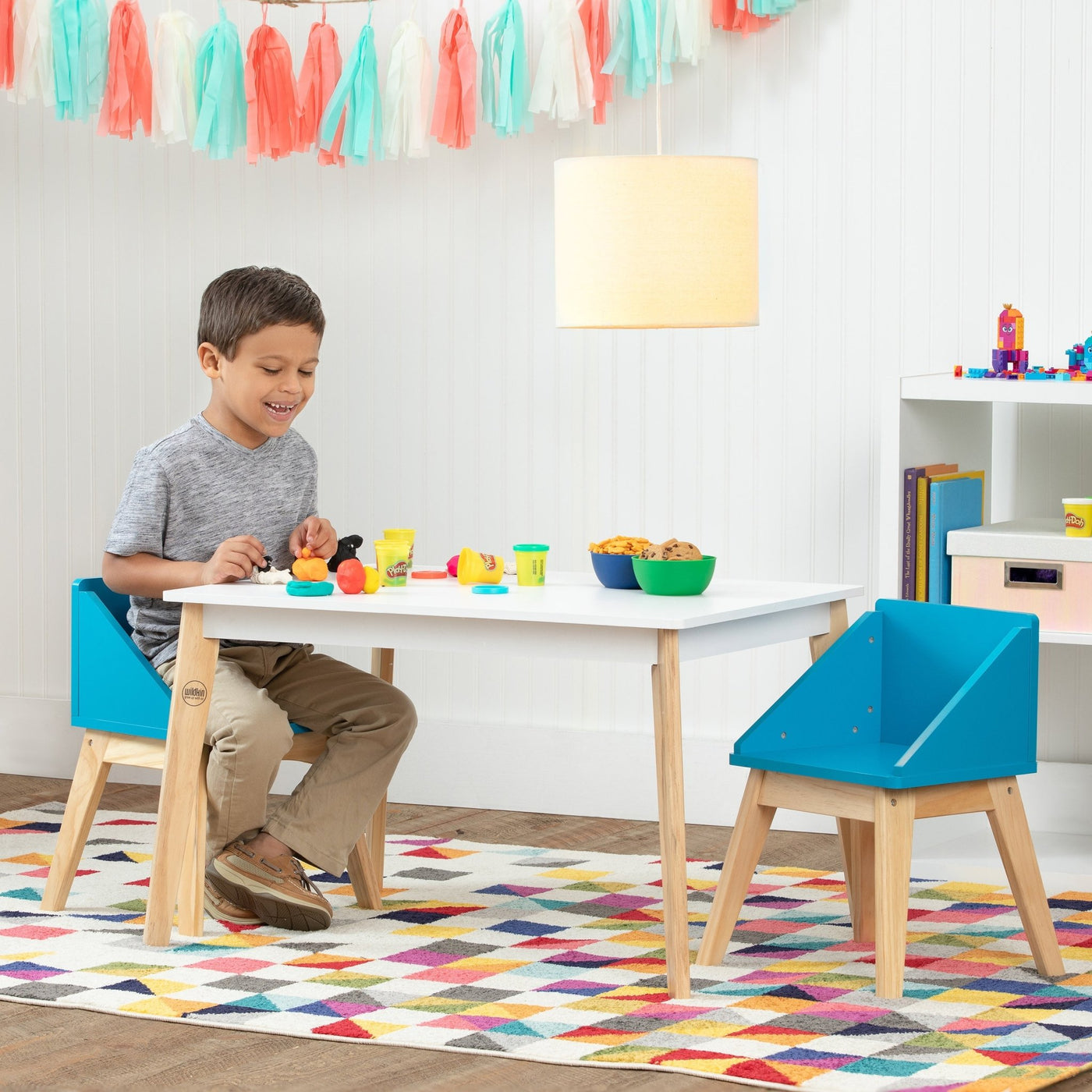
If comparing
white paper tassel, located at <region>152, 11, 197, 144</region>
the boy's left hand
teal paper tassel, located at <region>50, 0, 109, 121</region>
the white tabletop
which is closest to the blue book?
the white tabletop

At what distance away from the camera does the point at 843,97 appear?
3.62 meters

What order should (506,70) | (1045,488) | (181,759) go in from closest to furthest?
(181,759) → (1045,488) → (506,70)

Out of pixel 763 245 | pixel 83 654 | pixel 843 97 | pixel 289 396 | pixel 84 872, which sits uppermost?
pixel 843 97

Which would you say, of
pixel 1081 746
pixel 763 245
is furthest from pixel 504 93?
pixel 1081 746

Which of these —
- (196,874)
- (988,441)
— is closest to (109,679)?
(196,874)

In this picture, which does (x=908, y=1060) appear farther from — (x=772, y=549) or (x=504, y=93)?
(x=504, y=93)

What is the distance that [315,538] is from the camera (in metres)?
3.04

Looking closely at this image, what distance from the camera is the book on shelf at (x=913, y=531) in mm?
3236

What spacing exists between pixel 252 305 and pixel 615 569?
2.47 ft

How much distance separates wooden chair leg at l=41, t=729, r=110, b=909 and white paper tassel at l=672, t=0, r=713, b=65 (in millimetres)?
1777

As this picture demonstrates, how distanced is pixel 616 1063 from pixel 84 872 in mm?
1402

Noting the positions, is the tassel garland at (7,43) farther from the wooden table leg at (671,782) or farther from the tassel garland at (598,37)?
the wooden table leg at (671,782)

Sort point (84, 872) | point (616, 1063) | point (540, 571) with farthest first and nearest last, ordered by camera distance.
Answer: point (84, 872)
point (540, 571)
point (616, 1063)

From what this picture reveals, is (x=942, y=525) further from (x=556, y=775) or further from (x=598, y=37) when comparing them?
(x=598, y=37)
